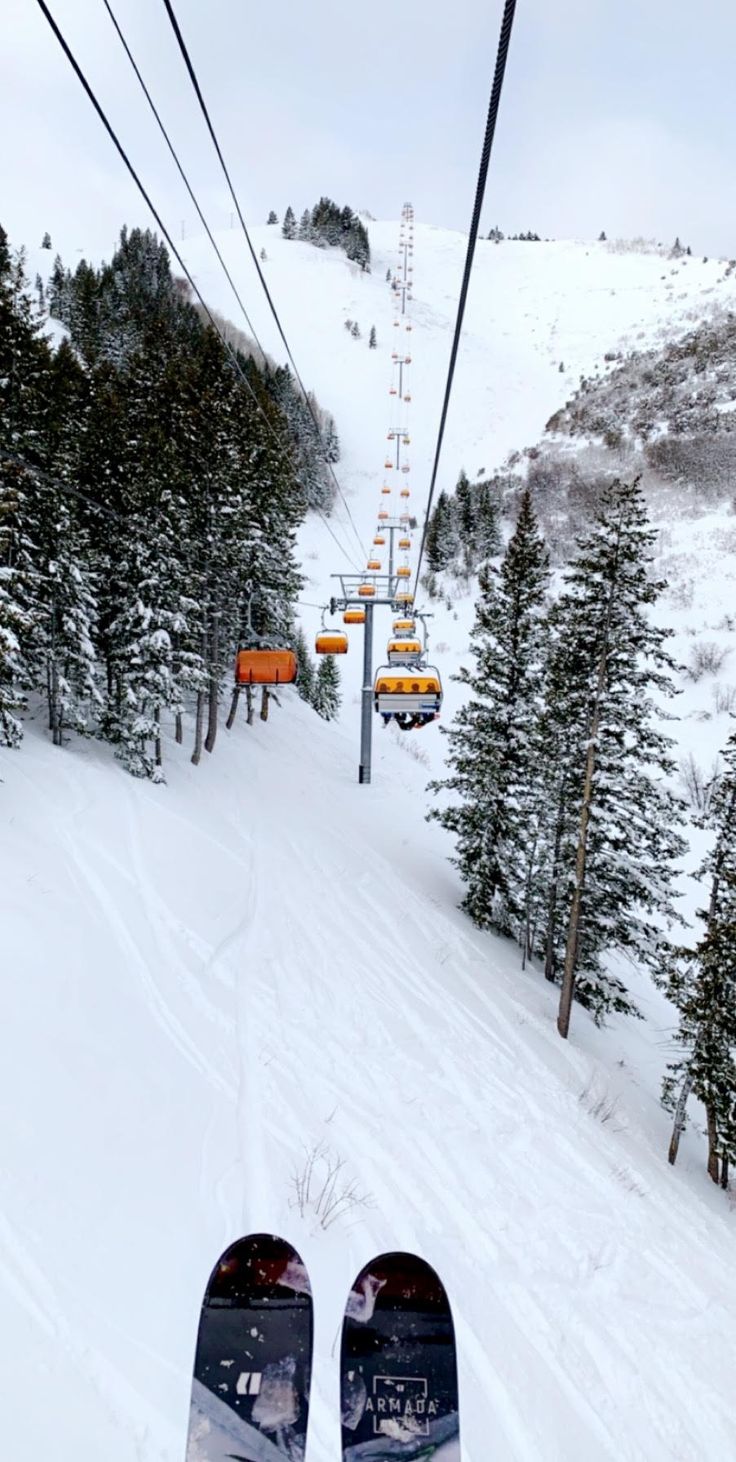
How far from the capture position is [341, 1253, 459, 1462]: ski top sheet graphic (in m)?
3.33

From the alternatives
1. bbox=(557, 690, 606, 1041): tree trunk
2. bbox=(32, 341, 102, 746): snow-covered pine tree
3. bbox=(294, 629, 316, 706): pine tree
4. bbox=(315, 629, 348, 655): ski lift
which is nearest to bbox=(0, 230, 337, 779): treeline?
bbox=(32, 341, 102, 746): snow-covered pine tree

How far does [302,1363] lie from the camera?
345 centimetres

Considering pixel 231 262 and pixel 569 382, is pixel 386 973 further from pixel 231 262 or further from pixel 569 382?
pixel 231 262

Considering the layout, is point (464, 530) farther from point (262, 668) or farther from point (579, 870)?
point (579, 870)

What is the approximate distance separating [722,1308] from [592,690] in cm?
1004

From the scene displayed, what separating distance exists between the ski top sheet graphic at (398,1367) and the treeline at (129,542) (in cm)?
1389

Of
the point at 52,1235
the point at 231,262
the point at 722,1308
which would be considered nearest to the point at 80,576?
the point at 52,1235

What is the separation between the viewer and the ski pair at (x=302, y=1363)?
129 inches

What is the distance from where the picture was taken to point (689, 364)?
57188 mm

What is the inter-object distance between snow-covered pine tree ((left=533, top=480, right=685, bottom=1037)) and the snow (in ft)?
7.86

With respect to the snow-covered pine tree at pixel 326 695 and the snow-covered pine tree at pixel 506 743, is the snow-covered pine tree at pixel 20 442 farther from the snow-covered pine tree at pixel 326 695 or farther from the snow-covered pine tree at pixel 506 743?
the snow-covered pine tree at pixel 326 695

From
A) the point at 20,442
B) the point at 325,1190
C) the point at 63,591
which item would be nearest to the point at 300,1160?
the point at 325,1190

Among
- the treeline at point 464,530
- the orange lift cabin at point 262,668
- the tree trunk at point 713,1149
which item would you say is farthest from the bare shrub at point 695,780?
the treeline at point 464,530

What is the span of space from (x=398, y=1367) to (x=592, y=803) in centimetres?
1251
